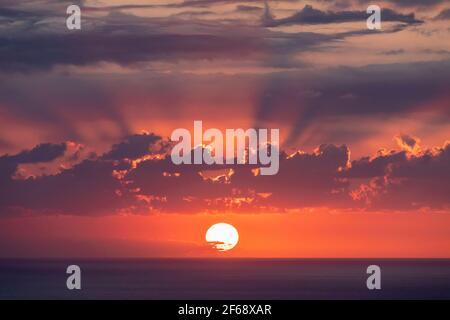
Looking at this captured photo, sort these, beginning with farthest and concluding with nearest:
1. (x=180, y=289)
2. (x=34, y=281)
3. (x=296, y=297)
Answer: (x=34, y=281) < (x=180, y=289) < (x=296, y=297)
